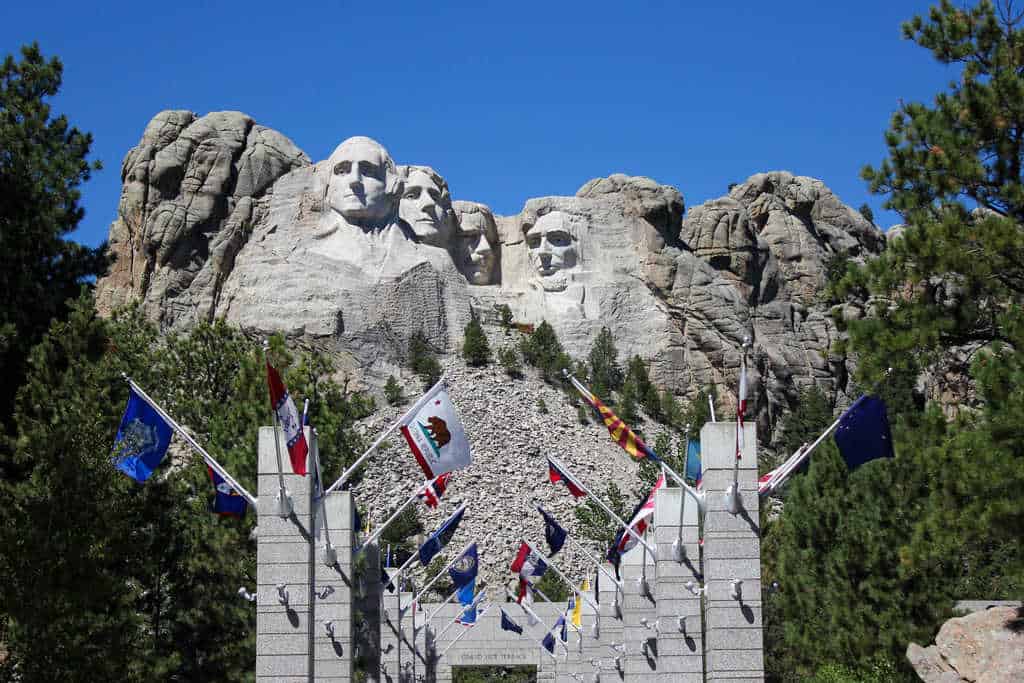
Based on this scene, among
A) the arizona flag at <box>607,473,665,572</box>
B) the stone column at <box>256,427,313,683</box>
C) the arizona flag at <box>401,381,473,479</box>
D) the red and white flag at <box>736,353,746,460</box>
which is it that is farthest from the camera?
the arizona flag at <box>607,473,665,572</box>

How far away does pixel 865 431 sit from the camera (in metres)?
23.8

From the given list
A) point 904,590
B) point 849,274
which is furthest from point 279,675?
point 904,590

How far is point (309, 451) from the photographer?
24125mm

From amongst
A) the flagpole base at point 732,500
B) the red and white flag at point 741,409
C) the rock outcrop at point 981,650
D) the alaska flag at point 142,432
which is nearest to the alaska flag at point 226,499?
the alaska flag at point 142,432

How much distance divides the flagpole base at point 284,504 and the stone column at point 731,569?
5.96 meters

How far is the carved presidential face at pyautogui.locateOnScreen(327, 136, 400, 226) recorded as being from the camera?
69938 mm

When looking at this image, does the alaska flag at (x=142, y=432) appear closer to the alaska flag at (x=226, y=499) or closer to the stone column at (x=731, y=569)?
the alaska flag at (x=226, y=499)

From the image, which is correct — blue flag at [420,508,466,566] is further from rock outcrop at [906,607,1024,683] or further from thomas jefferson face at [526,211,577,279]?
thomas jefferson face at [526,211,577,279]

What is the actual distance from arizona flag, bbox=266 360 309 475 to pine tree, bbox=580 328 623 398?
158 ft

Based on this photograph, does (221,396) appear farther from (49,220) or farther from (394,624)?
(49,220)

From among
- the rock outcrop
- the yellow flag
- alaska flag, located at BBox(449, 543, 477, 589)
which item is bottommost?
the rock outcrop

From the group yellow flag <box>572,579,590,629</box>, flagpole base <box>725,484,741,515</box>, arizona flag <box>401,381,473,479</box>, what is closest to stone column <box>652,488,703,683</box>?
flagpole base <box>725,484,741,515</box>

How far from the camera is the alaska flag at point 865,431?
23.8 meters

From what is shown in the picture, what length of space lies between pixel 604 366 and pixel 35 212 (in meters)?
44.0
